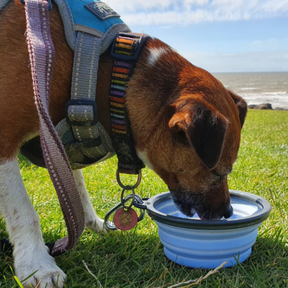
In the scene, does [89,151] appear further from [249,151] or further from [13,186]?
[249,151]

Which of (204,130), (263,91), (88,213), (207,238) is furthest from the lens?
(263,91)

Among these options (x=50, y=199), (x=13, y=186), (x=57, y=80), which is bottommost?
(x=50, y=199)

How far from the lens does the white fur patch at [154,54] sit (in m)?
2.34

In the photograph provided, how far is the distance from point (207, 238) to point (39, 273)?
3.47 feet

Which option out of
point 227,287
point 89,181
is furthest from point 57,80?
point 89,181

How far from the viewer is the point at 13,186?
2133 mm

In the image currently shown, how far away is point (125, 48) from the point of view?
2197 mm

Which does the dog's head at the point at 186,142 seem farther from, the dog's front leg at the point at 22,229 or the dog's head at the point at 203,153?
the dog's front leg at the point at 22,229

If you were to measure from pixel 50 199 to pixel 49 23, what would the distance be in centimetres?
208

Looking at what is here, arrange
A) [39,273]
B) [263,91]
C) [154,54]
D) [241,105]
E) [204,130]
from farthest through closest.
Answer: [263,91] < [241,105] < [154,54] < [39,273] < [204,130]

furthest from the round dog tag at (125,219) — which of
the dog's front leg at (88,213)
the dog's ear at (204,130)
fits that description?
the dog's ear at (204,130)

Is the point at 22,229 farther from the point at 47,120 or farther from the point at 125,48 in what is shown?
the point at 125,48

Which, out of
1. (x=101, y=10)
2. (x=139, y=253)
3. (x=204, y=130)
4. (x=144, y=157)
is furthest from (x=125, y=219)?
(x=101, y=10)

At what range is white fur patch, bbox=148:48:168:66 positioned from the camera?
234 cm
